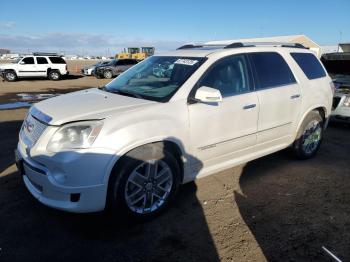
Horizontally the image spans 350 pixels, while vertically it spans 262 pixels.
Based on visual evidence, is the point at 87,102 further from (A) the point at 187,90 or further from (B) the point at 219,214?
(B) the point at 219,214

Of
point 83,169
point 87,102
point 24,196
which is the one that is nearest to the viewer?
point 83,169

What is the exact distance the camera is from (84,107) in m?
3.49

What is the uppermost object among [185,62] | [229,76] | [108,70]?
[185,62]

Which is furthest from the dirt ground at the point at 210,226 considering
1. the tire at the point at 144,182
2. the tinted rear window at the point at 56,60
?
the tinted rear window at the point at 56,60

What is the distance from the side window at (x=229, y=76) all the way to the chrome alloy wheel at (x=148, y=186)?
113cm

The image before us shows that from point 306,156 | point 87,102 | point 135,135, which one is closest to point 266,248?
point 135,135

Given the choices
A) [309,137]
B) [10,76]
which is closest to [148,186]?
[309,137]

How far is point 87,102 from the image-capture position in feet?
12.2

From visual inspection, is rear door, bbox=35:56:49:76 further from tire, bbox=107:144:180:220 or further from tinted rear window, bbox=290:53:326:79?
tire, bbox=107:144:180:220

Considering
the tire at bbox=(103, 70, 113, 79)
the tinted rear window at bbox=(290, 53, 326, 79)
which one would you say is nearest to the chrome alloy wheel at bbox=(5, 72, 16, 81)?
the tire at bbox=(103, 70, 113, 79)

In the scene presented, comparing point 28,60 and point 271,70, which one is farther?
point 28,60

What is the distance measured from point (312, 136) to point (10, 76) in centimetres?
2269

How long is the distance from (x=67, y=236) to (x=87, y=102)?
1.44 metres

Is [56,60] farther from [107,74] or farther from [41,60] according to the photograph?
[107,74]
